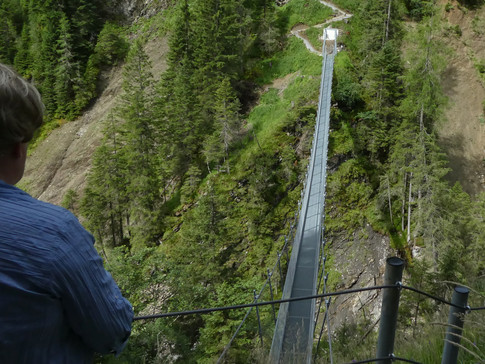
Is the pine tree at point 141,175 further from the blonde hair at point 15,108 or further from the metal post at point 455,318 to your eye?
the blonde hair at point 15,108

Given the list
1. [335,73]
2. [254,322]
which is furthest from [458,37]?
[254,322]

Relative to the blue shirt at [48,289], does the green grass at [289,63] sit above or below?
above

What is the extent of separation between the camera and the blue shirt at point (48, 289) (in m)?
0.81

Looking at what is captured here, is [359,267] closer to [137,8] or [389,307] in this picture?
[389,307]

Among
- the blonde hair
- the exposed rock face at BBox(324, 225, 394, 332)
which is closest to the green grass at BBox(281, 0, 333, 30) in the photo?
the exposed rock face at BBox(324, 225, 394, 332)

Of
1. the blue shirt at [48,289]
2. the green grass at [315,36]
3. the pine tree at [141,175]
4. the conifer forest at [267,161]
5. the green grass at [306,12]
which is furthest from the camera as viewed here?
the green grass at [306,12]

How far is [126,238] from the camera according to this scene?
2214 centimetres

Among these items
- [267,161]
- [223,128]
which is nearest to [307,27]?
[223,128]

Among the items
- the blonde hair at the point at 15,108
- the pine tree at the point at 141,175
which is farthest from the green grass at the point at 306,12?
the blonde hair at the point at 15,108

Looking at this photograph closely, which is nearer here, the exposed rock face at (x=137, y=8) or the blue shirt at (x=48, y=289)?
the blue shirt at (x=48, y=289)

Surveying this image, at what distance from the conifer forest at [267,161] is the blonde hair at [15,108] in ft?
24.2

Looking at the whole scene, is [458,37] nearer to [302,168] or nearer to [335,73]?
[335,73]

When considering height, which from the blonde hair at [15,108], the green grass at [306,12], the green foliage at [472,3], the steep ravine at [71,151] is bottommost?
the blonde hair at [15,108]

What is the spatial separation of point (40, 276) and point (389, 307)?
1381mm
